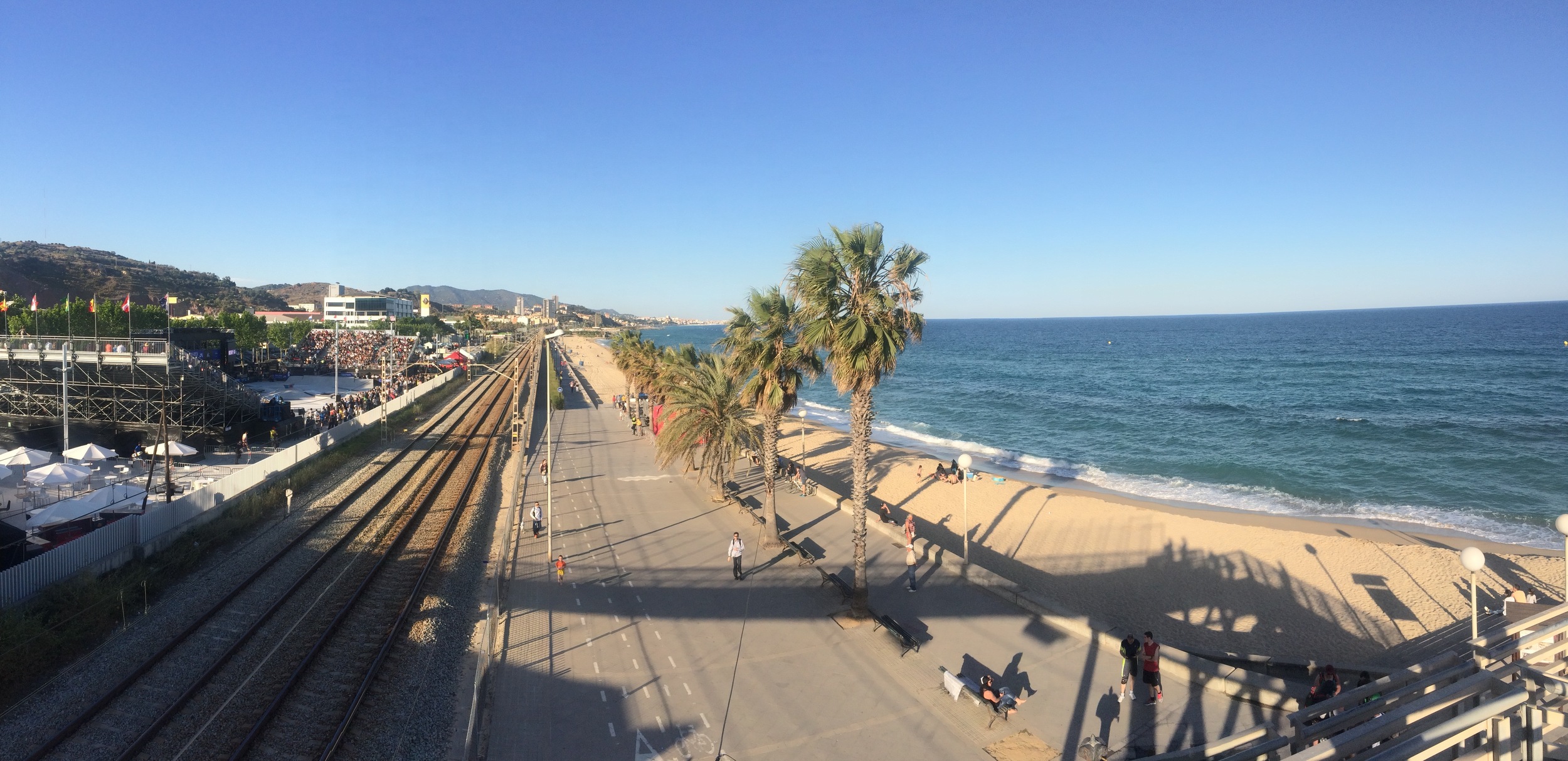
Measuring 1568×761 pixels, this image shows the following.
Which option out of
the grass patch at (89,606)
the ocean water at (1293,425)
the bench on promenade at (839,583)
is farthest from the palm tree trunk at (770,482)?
A: the ocean water at (1293,425)

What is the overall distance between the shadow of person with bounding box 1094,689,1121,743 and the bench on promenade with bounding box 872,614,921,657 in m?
2.87

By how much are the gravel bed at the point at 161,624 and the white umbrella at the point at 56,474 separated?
534cm

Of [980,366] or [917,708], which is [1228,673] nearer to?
[917,708]

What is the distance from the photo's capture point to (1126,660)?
10.3 meters

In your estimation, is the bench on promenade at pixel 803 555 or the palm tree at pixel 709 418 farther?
→ the palm tree at pixel 709 418

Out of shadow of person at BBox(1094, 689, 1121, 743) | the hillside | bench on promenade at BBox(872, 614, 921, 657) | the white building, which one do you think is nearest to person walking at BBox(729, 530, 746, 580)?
bench on promenade at BBox(872, 614, 921, 657)

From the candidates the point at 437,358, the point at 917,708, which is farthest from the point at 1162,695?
the point at 437,358

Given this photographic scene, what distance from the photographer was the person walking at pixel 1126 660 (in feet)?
33.1

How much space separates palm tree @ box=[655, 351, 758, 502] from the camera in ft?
68.4

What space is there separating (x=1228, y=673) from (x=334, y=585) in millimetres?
17685

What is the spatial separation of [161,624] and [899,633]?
14.3m

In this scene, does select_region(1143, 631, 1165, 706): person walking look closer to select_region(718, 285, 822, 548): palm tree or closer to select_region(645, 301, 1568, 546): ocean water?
select_region(718, 285, 822, 548): palm tree

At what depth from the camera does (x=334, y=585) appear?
53.2 ft

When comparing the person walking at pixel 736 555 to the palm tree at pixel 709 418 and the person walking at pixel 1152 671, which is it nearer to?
the palm tree at pixel 709 418
